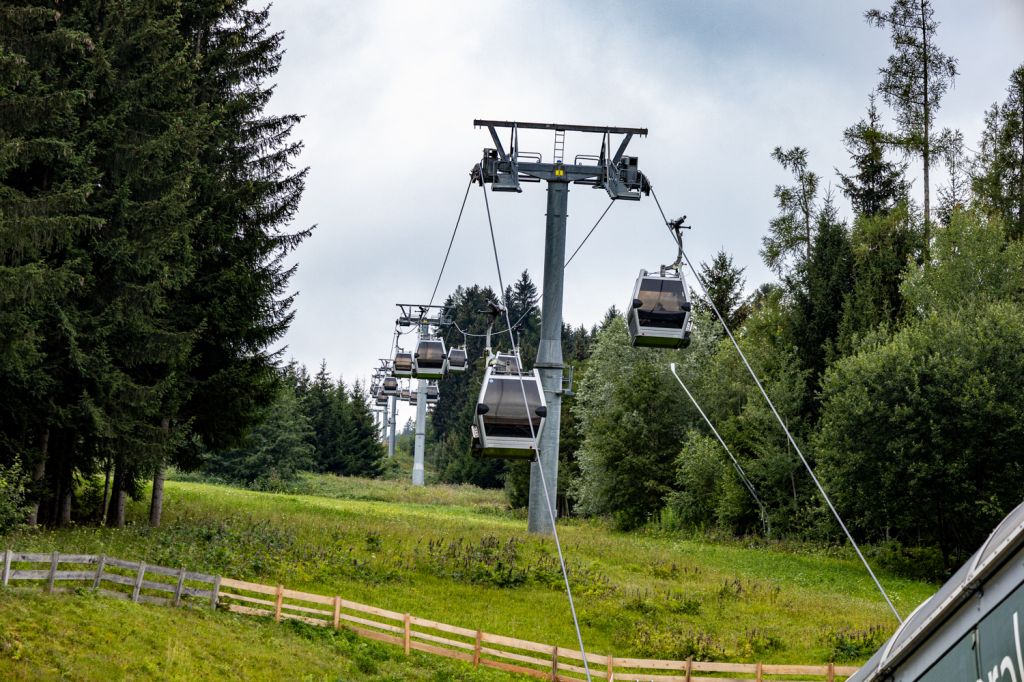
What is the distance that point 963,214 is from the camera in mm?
37500

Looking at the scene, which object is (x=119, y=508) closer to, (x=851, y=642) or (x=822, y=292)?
(x=851, y=642)

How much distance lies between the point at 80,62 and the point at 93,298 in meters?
5.78

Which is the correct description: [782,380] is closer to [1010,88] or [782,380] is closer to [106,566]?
[1010,88]

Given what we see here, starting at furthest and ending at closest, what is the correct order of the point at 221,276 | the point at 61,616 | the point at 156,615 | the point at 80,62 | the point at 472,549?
the point at 221,276 → the point at 472,549 → the point at 80,62 → the point at 156,615 → the point at 61,616

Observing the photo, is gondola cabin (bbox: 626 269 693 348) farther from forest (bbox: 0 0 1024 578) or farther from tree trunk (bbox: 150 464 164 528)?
tree trunk (bbox: 150 464 164 528)

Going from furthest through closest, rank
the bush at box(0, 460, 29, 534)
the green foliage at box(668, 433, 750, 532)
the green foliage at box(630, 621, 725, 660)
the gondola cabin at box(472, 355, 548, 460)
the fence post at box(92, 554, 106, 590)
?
the green foliage at box(668, 433, 750, 532), the bush at box(0, 460, 29, 534), the green foliage at box(630, 621, 725, 660), the gondola cabin at box(472, 355, 548, 460), the fence post at box(92, 554, 106, 590)

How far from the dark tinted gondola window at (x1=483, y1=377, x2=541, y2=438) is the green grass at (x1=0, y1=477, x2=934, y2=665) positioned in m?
5.14

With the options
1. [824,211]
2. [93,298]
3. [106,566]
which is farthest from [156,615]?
[824,211]

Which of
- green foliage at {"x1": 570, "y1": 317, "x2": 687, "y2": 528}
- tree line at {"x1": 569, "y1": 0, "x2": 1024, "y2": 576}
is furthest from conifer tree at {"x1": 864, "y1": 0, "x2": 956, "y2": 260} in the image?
green foliage at {"x1": 570, "y1": 317, "x2": 687, "y2": 528}

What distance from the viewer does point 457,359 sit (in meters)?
43.5

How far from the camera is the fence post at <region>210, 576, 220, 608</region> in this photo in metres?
21.2

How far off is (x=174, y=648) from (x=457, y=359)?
25.8 meters

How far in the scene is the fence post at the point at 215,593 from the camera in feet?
69.6

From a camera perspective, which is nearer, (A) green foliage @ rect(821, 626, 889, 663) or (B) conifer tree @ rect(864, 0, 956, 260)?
(A) green foliage @ rect(821, 626, 889, 663)
